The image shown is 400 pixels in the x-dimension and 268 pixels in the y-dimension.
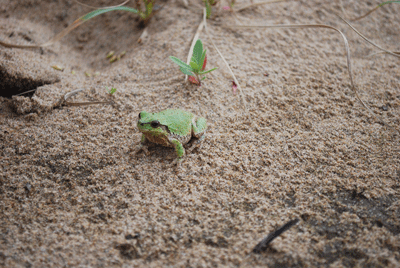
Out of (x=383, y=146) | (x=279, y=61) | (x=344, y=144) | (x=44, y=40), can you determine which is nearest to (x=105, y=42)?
(x=44, y=40)

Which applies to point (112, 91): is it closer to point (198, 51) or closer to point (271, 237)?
point (198, 51)

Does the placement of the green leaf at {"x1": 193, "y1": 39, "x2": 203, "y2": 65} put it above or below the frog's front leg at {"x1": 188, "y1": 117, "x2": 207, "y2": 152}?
above

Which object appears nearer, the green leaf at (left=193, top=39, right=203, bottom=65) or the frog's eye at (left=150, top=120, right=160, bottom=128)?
the frog's eye at (left=150, top=120, right=160, bottom=128)

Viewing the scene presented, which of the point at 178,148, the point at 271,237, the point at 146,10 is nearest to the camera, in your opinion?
the point at 271,237

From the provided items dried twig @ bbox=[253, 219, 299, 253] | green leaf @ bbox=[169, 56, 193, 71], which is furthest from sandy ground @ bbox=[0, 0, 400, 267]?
green leaf @ bbox=[169, 56, 193, 71]

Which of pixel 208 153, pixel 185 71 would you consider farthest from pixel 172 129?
pixel 185 71

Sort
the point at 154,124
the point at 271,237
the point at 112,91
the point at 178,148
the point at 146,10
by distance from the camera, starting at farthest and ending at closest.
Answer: the point at 146,10, the point at 112,91, the point at 178,148, the point at 154,124, the point at 271,237

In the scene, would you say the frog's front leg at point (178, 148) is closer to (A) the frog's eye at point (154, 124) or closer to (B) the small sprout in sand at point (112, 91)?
(A) the frog's eye at point (154, 124)

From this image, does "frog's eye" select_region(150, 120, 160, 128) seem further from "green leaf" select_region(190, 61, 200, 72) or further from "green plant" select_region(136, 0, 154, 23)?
"green plant" select_region(136, 0, 154, 23)
